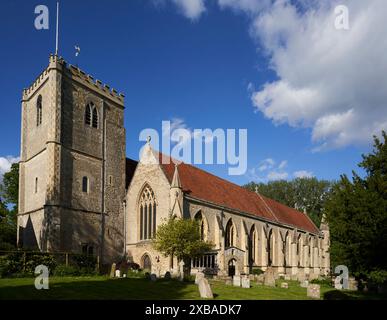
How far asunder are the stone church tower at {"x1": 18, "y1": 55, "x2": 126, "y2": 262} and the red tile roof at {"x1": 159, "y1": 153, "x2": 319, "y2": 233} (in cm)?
532

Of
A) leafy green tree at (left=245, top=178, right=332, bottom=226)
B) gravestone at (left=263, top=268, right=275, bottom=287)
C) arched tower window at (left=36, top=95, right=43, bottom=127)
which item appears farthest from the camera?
leafy green tree at (left=245, top=178, right=332, bottom=226)

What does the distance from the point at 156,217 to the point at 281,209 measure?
26201 millimetres

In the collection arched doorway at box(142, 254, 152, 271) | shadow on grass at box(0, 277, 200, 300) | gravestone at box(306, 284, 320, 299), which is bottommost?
arched doorway at box(142, 254, 152, 271)

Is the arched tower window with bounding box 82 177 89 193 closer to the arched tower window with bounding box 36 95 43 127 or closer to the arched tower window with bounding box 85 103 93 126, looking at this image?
the arched tower window with bounding box 85 103 93 126

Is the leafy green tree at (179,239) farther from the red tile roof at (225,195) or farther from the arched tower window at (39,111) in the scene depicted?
the arched tower window at (39,111)

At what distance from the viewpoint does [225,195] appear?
4331 centimetres

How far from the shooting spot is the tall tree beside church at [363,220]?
74.1 ft

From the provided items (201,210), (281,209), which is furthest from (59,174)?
(281,209)

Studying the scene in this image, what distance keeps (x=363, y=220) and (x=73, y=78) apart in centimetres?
2431

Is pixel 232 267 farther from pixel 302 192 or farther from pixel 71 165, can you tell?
pixel 302 192

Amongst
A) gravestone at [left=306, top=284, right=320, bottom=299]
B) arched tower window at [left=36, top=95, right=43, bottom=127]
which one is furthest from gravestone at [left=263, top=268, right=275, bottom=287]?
arched tower window at [left=36, top=95, right=43, bottom=127]

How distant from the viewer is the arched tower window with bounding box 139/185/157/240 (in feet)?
119

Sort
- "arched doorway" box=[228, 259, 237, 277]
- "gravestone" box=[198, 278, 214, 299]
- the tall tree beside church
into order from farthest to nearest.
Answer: "arched doorway" box=[228, 259, 237, 277] < the tall tree beside church < "gravestone" box=[198, 278, 214, 299]
